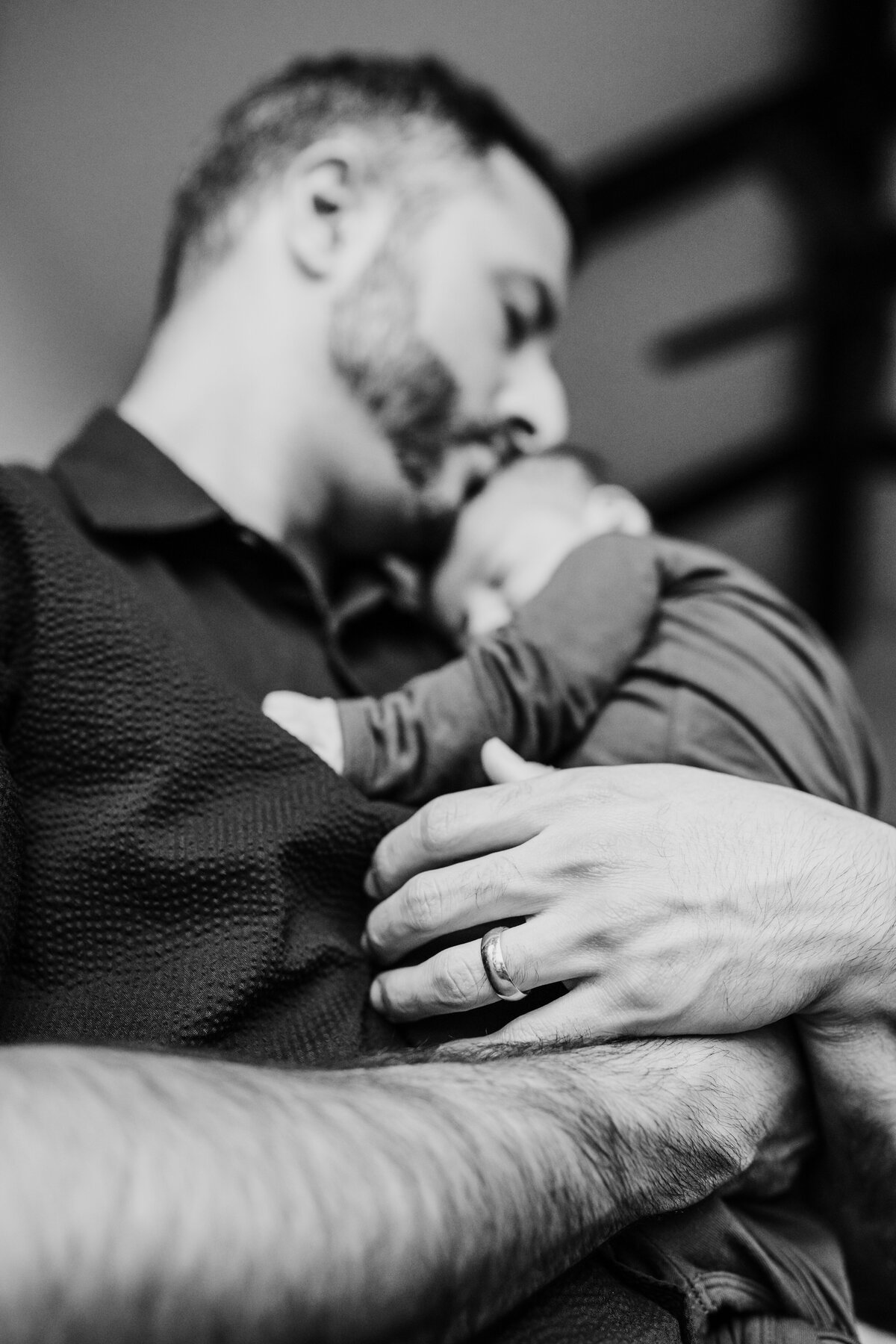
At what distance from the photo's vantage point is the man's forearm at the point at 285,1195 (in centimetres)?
34

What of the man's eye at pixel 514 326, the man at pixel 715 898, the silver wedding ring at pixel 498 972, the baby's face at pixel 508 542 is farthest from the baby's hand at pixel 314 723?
the man's eye at pixel 514 326

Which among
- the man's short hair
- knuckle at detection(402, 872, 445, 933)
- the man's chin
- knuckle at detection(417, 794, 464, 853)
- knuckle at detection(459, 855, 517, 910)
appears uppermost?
the man's short hair

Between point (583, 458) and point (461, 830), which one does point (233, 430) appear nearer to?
point (583, 458)

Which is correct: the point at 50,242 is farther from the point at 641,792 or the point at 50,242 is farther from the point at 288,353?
the point at 641,792

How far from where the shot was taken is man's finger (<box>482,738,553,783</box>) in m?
0.78

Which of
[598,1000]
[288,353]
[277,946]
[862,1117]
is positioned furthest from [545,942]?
[288,353]

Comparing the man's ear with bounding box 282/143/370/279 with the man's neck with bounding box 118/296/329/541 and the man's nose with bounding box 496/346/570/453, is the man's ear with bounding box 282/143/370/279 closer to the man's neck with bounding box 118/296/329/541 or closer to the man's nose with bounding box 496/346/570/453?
the man's neck with bounding box 118/296/329/541

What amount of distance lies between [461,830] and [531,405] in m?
0.78

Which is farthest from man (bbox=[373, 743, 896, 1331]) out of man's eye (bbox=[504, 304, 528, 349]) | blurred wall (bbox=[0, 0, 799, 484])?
blurred wall (bbox=[0, 0, 799, 484])

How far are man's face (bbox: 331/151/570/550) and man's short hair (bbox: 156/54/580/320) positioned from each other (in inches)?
2.6

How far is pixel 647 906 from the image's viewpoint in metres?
0.66

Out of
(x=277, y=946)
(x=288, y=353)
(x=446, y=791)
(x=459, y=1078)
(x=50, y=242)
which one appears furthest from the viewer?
(x=50, y=242)

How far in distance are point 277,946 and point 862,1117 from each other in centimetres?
44

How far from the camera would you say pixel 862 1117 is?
0.71 metres
